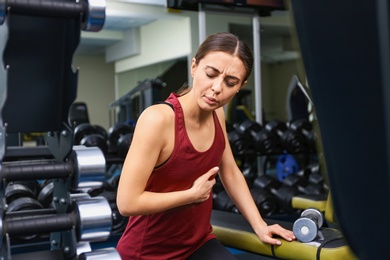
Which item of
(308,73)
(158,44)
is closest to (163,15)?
(158,44)

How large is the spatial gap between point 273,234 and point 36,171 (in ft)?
2.47

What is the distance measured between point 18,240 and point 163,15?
4842 mm

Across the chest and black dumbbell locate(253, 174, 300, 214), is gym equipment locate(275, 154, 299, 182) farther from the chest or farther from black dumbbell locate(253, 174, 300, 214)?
the chest

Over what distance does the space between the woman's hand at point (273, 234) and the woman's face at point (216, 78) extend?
46 centimetres

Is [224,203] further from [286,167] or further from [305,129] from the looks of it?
[286,167]

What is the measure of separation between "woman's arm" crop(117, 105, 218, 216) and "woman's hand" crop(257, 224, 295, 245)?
316 millimetres

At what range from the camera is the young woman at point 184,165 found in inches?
47.7

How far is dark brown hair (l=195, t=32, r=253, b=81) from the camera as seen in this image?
1.27 m

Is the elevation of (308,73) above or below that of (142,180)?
above

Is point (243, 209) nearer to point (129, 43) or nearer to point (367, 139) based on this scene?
point (367, 139)

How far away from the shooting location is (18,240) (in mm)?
2781

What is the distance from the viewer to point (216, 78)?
1.25 metres

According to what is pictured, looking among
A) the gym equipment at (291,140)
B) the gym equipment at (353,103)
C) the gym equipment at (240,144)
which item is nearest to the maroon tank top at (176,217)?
the gym equipment at (353,103)

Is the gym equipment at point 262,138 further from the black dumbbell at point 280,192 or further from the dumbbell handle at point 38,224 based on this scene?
the dumbbell handle at point 38,224
